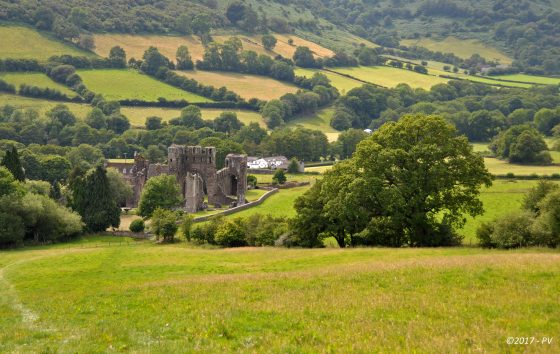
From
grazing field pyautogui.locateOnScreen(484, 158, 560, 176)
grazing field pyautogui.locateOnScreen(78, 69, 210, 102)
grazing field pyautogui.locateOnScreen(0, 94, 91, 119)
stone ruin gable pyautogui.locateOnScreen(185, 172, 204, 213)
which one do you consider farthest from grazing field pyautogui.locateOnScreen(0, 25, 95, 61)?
grazing field pyautogui.locateOnScreen(484, 158, 560, 176)

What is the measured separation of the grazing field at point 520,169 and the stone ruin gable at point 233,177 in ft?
120

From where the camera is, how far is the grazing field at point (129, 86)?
7032 inches

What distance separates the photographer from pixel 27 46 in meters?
190

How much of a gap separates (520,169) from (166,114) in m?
95.7

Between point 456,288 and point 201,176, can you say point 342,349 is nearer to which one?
point 456,288

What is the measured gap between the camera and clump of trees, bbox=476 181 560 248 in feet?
121

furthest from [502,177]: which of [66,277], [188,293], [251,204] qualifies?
[188,293]

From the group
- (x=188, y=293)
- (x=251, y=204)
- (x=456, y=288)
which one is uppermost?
(x=456, y=288)

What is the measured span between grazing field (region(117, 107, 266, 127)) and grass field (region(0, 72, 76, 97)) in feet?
54.6

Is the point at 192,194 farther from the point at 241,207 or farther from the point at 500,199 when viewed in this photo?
the point at 500,199

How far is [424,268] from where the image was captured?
86.6 ft

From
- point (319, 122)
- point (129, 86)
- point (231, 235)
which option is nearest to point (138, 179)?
point (231, 235)

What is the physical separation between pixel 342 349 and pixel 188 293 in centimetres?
1112

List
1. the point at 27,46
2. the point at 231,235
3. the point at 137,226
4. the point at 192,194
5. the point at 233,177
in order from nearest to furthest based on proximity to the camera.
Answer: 1. the point at 231,235
2. the point at 137,226
3. the point at 192,194
4. the point at 233,177
5. the point at 27,46
